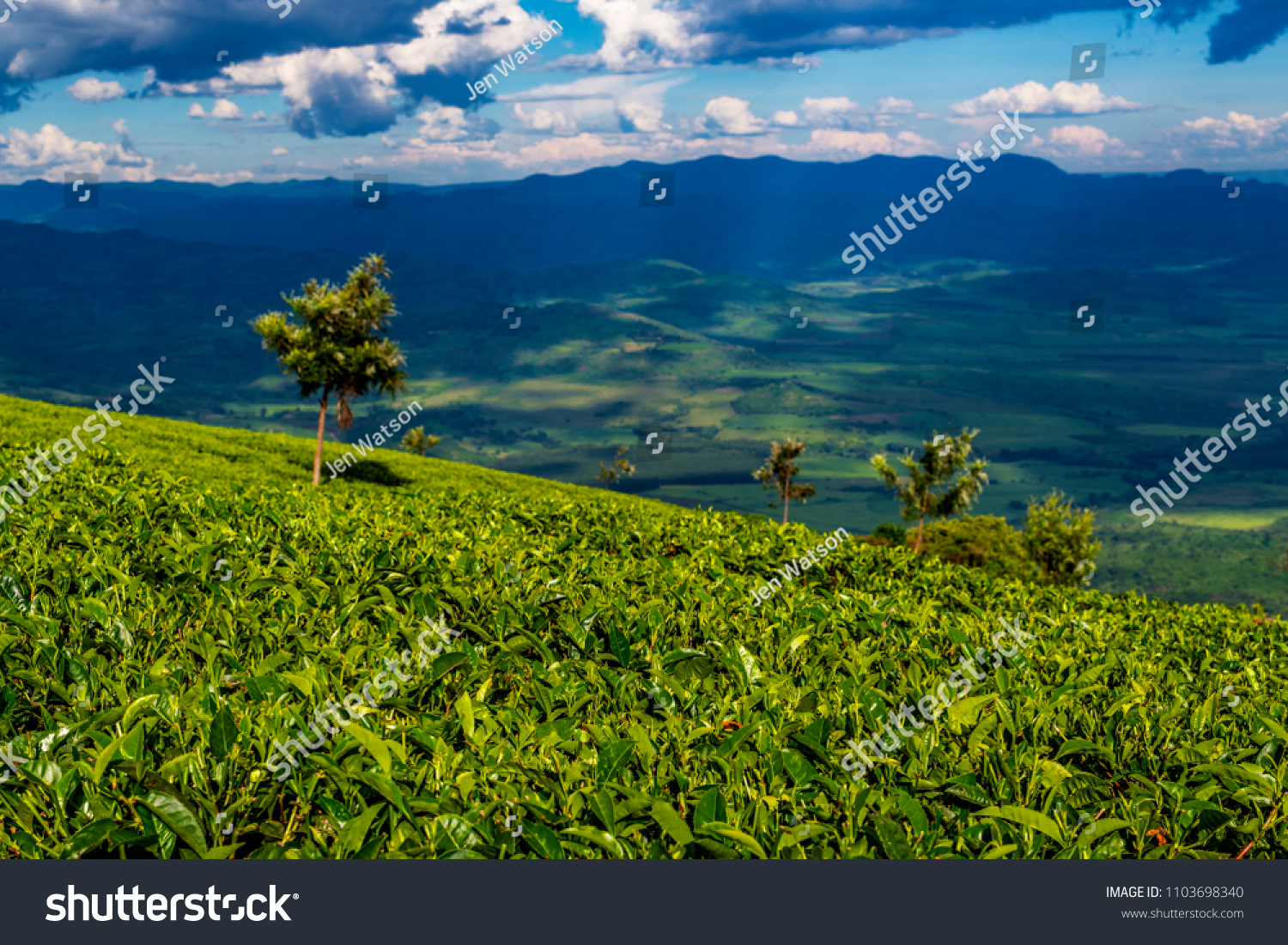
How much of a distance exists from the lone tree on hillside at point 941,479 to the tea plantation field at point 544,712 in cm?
6129

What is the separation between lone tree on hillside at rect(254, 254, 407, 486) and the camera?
3584 cm

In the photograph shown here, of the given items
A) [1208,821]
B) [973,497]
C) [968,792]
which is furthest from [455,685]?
[973,497]

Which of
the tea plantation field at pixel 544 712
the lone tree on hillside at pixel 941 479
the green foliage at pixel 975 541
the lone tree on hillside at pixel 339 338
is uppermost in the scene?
the lone tree on hillside at pixel 339 338

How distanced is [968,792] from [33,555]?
5.67 m

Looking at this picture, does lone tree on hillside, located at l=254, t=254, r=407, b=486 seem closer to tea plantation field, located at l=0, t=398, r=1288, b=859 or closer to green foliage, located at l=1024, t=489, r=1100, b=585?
tea plantation field, located at l=0, t=398, r=1288, b=859

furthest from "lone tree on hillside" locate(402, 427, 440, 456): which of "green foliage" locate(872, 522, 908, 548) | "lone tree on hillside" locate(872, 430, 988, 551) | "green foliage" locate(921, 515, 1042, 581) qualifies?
"lone tree on hillside" locate(872, 430, 988, 551)

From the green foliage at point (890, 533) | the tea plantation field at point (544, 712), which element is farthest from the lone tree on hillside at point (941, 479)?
the tea plantation field at point (544, 712)

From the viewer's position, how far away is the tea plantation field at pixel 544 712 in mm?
3006

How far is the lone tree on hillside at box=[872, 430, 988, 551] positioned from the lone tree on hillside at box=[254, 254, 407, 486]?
40828 mm

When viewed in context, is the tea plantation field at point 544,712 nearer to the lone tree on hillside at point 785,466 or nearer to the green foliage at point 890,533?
the green foliage at point 890,533

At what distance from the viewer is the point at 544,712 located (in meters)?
4.04

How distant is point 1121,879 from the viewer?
108 inches

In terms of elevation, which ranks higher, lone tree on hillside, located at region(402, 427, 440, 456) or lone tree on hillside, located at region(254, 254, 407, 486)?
lone tree on hillside, located at region(254, 254, 407, 486)

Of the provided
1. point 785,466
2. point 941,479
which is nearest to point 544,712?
point 941,479
